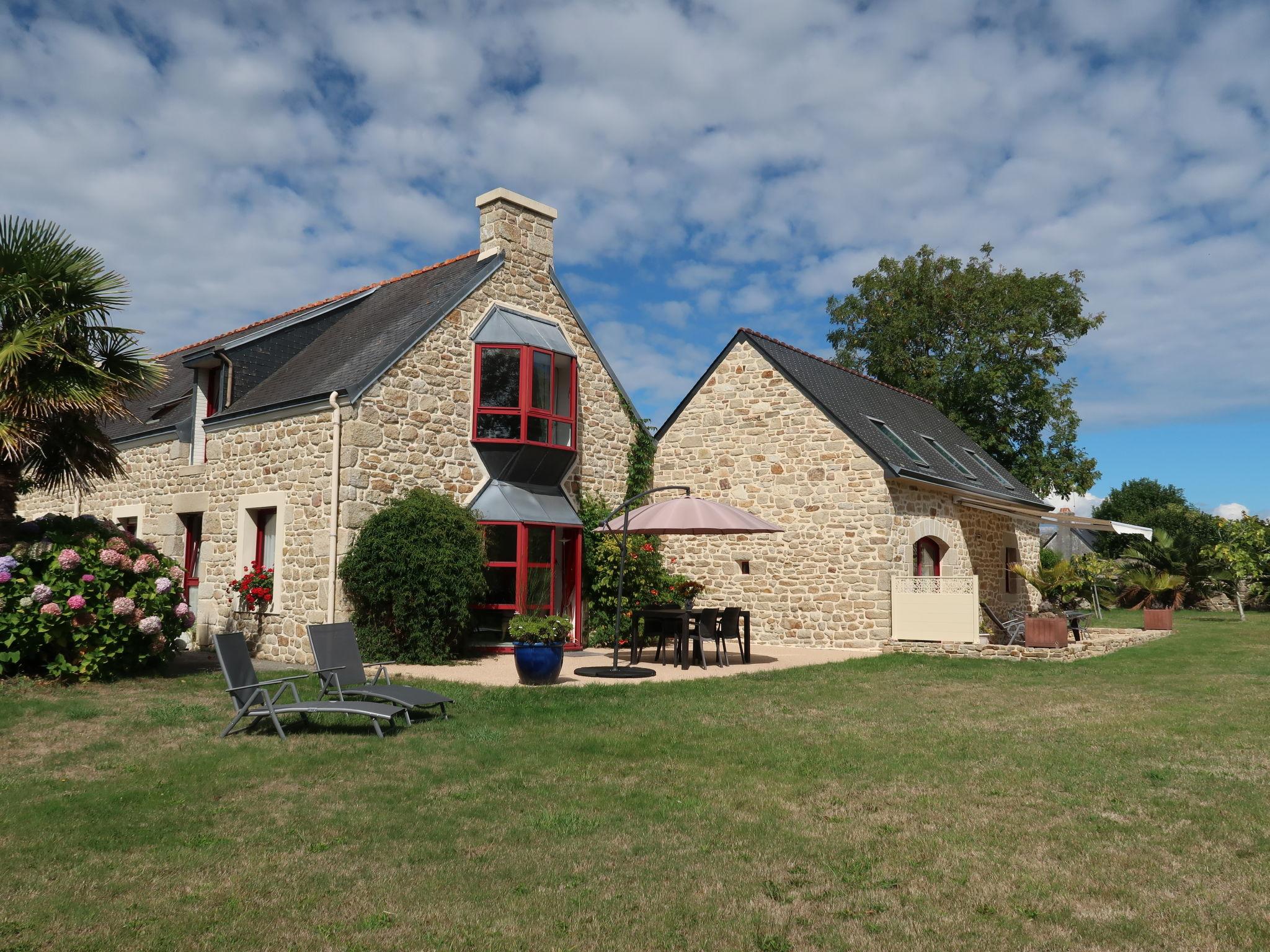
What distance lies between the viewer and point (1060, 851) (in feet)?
15.2

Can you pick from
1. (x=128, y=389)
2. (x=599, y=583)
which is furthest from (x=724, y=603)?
(x=128, y=389)

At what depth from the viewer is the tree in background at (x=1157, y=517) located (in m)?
29.7

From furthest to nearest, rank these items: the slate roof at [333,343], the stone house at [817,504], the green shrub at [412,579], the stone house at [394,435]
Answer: the stone house at [817,504]
the slate roof at [333,343]
the stone house at [394,435]
the green shrub at [412,579]

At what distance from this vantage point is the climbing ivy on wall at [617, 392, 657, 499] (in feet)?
55.9

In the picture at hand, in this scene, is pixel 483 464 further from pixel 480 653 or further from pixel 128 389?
pixel 128 389

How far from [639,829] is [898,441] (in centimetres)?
1417

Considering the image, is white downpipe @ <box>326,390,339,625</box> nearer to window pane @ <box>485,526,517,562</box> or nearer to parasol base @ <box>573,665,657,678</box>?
window pane @ <box>485,526,517,562</box>

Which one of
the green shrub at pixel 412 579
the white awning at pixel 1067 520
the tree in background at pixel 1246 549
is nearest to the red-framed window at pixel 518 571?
the green shrub at pixel 412 579

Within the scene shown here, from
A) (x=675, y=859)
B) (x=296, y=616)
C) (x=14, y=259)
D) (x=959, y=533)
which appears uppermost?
(x=14, y=259)

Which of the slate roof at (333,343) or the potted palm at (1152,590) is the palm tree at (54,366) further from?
the potted palm at (1152,590)

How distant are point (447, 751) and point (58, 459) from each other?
653cm

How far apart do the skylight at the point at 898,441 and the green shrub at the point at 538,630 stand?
29.6 ft

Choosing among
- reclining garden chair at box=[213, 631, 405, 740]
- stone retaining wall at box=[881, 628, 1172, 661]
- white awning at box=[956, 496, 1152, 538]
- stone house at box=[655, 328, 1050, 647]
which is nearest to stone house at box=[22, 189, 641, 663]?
stone house at box=[655, 328, 1050, 647]

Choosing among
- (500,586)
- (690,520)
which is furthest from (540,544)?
(690,520)
